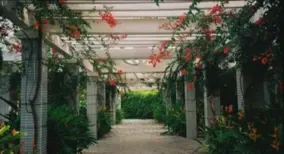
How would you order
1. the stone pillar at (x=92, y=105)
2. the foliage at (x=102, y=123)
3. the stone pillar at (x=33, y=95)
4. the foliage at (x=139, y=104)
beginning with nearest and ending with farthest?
the stone pillar at (x=33, y=95)
the stone pillar at (x=92, y=105)
the foliage at (x=102, y=123)
the foliage at (x=139, y=104)

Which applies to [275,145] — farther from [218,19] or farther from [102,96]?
[102,96]

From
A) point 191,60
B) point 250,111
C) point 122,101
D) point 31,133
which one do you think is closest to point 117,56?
point 191,60

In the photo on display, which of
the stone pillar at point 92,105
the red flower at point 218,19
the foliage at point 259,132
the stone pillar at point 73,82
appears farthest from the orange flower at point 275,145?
the stone pillar at point 92,105

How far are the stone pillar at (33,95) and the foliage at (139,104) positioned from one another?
17.9 m

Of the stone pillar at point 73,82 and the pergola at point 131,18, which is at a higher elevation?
the pergola at point 131,18

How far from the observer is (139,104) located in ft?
81.7

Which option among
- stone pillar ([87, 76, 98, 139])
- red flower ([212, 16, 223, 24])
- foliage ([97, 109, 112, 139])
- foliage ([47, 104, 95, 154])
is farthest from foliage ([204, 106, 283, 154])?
foliage ([97, 109, 112, 139])

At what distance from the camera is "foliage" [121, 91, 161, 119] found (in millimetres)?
24062

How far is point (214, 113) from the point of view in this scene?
337 inches

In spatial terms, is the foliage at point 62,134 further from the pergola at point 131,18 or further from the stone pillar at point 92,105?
the stone pillar at point 92,105

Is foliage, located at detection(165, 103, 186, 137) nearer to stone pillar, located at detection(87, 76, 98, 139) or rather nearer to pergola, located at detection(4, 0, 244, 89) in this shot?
stone pillar, located at detection(87, 76, 98, 139)

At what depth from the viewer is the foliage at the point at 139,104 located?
78.9 ft

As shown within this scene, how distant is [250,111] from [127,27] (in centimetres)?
270

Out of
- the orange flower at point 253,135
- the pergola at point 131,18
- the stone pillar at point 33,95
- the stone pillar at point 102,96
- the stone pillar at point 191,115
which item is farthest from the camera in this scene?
the stone pillar at point 102,96
